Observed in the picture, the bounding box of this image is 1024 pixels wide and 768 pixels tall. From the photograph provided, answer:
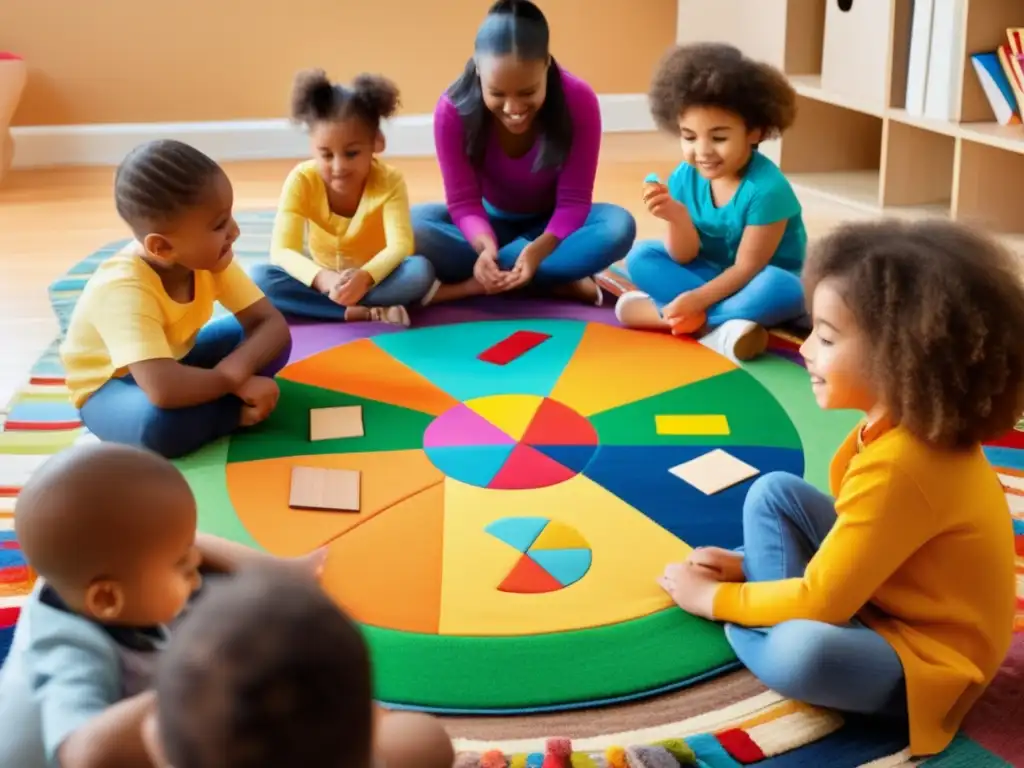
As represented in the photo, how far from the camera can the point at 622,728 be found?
1.55 metres

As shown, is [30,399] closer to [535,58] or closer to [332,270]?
[332,270]

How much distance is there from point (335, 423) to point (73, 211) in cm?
189

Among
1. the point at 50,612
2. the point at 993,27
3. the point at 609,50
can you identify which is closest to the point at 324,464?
the point at 50,612

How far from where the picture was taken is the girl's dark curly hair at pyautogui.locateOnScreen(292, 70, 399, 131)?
8.84 feet

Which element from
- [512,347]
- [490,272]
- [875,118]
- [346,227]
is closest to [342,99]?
[346,227]

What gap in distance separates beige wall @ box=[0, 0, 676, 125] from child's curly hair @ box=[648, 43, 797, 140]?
6.28 feet

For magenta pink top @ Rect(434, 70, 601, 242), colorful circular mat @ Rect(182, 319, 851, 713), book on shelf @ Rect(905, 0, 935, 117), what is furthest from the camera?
book on shelf @ Rect(905, 0, 935, 117)

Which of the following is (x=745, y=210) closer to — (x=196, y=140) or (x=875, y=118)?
(x=875, y=118)

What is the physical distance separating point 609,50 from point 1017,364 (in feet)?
11.3

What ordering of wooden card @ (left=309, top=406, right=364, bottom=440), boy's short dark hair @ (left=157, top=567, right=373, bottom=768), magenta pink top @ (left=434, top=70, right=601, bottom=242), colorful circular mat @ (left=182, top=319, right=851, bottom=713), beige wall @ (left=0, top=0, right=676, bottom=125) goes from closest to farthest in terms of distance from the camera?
boy's short dark hair @ (left=157, top=567, right=373, bottom=768) → colorful circular mat @ (left=182, top=319, right=851, bottom=713) → wooden card @ (left=309, top=406, right=364, bottom=440) → magenta pink top @ (left=434, top=70, right=601, bottom=242) → beige wall @ (left=0, top=0, right=676, bottom=125)

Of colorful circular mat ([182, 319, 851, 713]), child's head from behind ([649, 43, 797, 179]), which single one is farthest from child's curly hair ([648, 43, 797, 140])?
colorful circular mat ([182, 319, 851, 713])

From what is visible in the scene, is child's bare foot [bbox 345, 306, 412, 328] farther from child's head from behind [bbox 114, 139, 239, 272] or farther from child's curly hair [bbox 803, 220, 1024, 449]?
child's curly hair [bbox 803, 220, 1024, 449]

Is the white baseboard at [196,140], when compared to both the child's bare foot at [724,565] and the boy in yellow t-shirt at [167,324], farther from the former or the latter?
the child's bare foot at [724,565]

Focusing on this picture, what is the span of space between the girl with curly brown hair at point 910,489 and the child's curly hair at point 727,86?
1.13m
